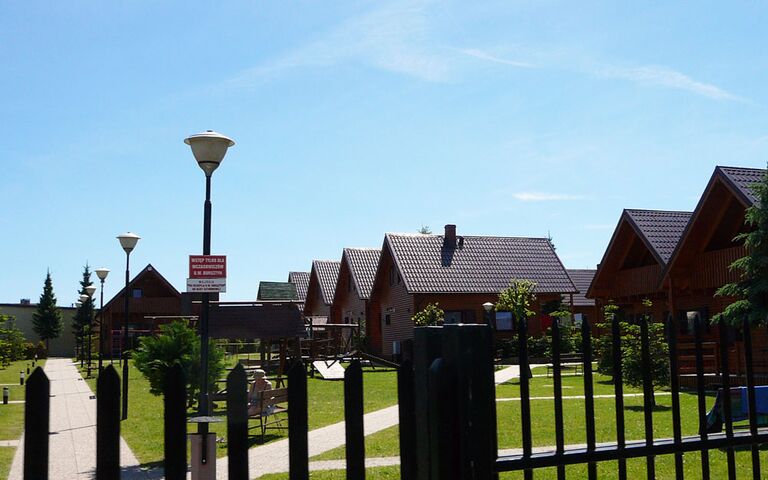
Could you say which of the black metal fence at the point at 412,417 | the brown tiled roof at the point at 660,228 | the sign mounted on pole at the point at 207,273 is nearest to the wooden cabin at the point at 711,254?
the brown tiled roof at the point at 660,228

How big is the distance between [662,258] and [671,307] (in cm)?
208

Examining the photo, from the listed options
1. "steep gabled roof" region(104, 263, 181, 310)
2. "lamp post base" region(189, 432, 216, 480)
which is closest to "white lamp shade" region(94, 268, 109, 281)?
"lamp post base" region(189, 432, 216, 480)

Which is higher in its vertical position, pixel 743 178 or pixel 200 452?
pixel 743 178

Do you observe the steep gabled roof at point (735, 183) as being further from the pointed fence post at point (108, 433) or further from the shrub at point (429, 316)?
the pointed fence post at point (108, 433)

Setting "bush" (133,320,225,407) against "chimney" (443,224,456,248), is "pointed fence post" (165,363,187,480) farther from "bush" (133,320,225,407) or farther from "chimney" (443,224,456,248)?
"chimney" (443,224,456,248)

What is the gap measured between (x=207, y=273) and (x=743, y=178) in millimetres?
17106

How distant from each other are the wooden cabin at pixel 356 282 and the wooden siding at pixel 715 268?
2195 centimetres

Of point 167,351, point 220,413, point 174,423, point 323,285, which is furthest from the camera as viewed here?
point 323,285

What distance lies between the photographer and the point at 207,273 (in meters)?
10.4

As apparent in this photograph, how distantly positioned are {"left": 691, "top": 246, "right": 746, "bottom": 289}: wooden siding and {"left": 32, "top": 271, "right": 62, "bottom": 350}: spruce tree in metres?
60.5

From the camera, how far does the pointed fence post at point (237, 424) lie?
237 cm

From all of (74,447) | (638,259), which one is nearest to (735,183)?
(638,259)

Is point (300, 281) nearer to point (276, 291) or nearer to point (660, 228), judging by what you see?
point (276, 291)

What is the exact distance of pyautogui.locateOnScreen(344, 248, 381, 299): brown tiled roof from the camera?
44.1 metres
